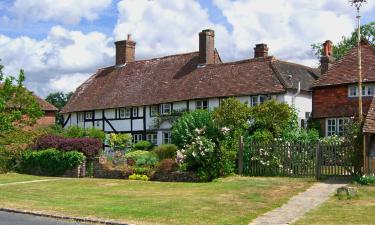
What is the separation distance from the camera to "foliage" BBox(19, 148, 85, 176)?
31062 mm

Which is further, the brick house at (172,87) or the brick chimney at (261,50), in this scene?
the brick chimney at (261,50)

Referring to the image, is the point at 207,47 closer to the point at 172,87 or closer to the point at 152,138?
the point at 172,87

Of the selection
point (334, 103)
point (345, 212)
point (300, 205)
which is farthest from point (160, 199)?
point (334, 103)

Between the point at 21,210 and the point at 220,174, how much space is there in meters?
10.4

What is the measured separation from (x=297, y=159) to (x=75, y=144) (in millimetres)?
13844

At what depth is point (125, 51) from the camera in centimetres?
5028

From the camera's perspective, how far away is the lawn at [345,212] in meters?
13.8

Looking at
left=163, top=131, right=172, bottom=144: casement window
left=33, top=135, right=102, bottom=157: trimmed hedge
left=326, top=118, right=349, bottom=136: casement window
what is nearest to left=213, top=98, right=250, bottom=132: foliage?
left=33, top=135, right=102, bottom=157: trimmed hedge

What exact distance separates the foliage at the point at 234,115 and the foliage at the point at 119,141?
14054mm

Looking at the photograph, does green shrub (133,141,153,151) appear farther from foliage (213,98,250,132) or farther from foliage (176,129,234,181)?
foliage (176,129,234,181)

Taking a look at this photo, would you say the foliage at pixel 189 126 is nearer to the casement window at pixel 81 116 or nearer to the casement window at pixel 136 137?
the casement window at pixel 136 137

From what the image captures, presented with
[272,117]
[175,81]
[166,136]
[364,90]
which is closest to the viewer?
[272,117]

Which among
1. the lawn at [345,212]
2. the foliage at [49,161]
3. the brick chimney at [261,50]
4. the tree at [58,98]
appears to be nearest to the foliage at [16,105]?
the foliage at [49,161]

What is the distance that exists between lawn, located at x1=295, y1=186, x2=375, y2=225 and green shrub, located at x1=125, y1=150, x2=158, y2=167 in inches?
503
